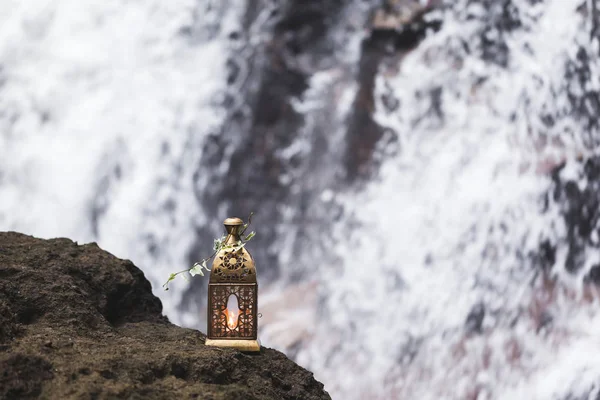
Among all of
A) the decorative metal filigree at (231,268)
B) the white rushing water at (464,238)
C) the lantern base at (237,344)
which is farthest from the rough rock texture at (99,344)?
the white rushing water at (464,238)

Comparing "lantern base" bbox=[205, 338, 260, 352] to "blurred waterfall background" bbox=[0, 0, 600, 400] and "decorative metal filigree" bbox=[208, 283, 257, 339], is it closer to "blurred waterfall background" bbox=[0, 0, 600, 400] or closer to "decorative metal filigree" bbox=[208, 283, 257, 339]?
"decorative metal filigree" bbox=[208, 283, 257, 339]

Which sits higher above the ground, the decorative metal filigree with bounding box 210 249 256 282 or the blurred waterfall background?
the blurred waterfall background

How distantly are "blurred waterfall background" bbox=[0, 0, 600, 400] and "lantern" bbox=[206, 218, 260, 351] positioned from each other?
211 cm

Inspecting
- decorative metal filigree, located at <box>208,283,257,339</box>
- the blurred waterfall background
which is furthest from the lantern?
the blurred waterfall background

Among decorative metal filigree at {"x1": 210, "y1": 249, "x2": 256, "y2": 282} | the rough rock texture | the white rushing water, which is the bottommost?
the rough rock texture

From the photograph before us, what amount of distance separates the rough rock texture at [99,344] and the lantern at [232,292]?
0.07 meters

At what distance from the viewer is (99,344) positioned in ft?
5.81

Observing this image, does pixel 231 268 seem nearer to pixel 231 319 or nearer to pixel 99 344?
pixel 231 319

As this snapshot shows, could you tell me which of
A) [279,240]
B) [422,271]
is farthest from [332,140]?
[422,271]

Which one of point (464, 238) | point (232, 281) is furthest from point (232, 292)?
point (464, 238)

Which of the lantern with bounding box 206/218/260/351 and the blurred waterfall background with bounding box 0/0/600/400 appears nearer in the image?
the lantern with bounding box 206/218/260/351

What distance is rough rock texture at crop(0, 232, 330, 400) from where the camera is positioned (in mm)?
Answer: 1551

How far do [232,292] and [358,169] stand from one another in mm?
2654

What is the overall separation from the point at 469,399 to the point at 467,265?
74cm
